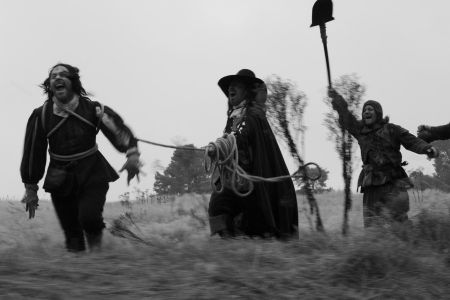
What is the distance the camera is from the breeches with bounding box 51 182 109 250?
5.47 metres

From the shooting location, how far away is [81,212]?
5480 mm

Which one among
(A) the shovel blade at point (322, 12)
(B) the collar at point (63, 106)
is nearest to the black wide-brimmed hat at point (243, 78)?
(A) the shovel blade at point (322, 12)

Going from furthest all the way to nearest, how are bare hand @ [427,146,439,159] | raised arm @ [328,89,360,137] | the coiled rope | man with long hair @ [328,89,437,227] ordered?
1. man with long hair @ [328,89,437,227]
2. bare hand @ [427,146,439,159]
3. raised arm @ [328,89,360,137]
4. the coiled rope

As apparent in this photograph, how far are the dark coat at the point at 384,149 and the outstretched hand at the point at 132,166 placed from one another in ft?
8.35

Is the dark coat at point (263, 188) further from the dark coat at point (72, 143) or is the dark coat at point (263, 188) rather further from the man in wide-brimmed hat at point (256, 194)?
the dark coat at point (72, 143)

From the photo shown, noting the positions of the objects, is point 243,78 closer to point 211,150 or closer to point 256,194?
point 211,150

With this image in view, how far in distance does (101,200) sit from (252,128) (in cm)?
166

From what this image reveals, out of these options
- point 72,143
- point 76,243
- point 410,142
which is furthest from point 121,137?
point 410,142

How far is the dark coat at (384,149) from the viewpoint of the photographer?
712 cm

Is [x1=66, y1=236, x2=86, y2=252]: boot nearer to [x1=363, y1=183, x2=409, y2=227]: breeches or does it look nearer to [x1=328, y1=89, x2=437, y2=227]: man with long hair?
[x1=363, y1=183, x2=409, y2=227]: breeches

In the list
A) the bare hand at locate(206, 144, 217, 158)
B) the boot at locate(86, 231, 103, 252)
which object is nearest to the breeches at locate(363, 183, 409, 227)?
the bare hand at locate(206, 144, 217, 158)

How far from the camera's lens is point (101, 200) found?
5.61m

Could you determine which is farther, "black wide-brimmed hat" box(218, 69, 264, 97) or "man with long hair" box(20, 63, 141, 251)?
"black wide-brimmed hat" box(218, 69, 264, 97)

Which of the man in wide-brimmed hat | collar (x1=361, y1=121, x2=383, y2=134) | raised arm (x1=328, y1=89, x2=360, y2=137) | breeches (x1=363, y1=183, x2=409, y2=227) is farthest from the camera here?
collar (x1=361, y1=121, x2=383, y2=134)
